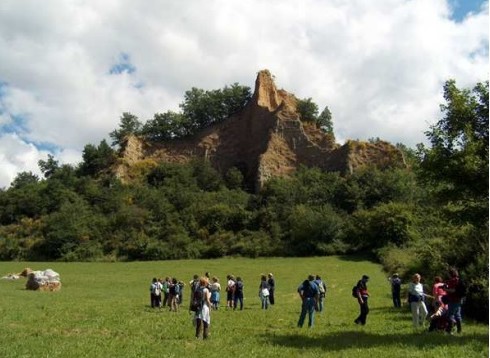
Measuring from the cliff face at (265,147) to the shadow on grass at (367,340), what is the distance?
78884 mm

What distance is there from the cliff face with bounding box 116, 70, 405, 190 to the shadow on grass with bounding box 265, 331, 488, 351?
7888cm

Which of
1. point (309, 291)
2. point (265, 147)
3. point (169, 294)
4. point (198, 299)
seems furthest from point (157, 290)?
point (265, 147)

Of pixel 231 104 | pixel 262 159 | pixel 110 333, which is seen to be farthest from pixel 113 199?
pixel 110 333

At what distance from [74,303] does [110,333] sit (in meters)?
11.7

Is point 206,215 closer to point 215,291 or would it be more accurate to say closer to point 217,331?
point 215,291

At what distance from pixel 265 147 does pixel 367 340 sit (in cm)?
8880

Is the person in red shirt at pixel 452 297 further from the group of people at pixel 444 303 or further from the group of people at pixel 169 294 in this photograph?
the group of people at pixel 169 294

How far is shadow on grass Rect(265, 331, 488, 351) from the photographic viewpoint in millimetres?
15273

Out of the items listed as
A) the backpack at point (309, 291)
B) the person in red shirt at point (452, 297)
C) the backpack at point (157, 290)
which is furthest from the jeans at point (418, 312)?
the backpack at point (157, 290)

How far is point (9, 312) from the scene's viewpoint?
2412 centimetres

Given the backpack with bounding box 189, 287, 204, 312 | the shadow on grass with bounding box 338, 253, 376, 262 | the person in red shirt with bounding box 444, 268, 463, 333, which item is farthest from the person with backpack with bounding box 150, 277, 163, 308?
the shadow on grass with bounding box 338, 253, 376, 262

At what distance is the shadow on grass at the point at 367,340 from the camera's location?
1527 centimetres

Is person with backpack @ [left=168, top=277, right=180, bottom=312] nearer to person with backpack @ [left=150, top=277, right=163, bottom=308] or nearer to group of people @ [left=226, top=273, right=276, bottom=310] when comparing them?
person with backpack @ [left=150, top=277, right=163, bottom=308]

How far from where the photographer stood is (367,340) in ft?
53.8
